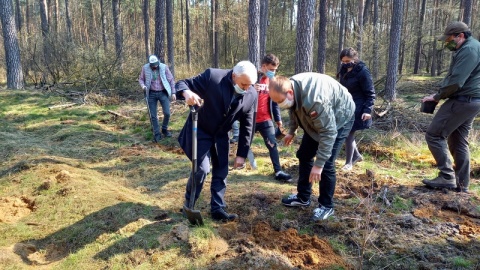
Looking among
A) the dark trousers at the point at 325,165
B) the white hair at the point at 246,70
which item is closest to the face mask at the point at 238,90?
the white hair at the point at 246,70

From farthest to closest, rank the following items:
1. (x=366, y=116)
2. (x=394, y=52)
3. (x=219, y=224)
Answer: (x=394, y=52), (x=366, y=116), (x=219, y=224)

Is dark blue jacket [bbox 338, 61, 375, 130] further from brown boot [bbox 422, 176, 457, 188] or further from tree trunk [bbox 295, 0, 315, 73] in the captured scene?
tree trunk [bbox 295, 0, 315, 73]

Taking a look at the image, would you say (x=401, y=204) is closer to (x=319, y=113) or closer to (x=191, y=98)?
(x=319, y=113)

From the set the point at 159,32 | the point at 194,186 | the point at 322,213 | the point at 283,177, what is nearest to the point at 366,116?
the point at 283,177

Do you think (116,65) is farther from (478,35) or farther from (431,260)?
(478,35)

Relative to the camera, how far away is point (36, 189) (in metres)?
4.59

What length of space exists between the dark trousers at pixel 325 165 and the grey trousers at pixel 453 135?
1395mm

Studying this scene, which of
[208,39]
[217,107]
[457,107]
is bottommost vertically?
[457,107]

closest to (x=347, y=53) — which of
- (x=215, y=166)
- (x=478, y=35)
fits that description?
(x=215, y=166)

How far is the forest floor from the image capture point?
10.3 ft

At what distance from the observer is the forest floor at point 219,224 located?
313cm

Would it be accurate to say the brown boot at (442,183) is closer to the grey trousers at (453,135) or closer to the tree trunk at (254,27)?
the grey trousers at (453,135)

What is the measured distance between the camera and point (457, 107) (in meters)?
4.29

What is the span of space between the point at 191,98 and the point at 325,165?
1.57m
